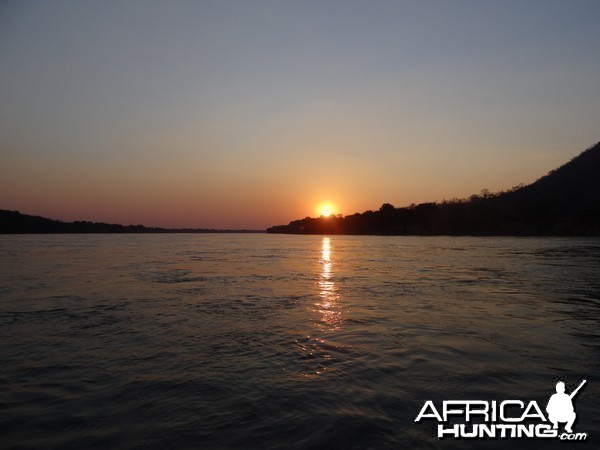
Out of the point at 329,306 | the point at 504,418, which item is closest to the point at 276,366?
the point at 504,418

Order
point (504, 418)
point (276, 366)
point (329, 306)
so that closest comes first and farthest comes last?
point (504, 418), point (276, 366), point (329, 306)

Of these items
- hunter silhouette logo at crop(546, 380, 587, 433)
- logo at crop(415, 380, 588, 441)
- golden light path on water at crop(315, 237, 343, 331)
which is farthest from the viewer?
golden light path on water at crop(315, 237, 343, 331)

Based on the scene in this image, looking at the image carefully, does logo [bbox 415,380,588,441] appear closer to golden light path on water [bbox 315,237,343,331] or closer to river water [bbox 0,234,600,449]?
river water [bbox 0,234,600,449]

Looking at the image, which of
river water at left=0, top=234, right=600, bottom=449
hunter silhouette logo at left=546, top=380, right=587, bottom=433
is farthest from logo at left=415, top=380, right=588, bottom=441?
river water at left=0, top=234, right=600, bottom=449

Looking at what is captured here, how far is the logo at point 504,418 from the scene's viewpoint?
6.49 metres

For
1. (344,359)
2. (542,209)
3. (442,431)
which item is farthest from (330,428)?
(542,209)

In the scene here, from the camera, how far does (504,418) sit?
7004 millimetres

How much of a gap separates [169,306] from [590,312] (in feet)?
59.6

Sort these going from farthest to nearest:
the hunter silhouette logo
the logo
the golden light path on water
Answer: the golden light path on water → the hunter silhouette logo → the logo

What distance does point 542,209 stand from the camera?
16150 cm

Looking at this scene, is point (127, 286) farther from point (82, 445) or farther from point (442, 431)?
point (442, 431)

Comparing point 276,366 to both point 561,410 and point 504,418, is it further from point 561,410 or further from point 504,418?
point 561,410

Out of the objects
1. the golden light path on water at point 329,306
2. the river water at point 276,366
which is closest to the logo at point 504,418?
the river water at point 276,366

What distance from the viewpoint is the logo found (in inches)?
255
